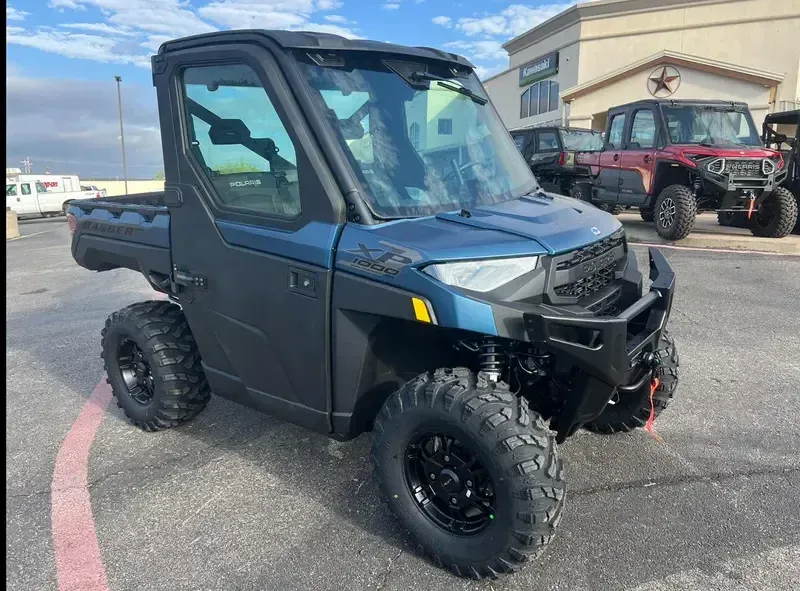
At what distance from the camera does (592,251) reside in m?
2.83

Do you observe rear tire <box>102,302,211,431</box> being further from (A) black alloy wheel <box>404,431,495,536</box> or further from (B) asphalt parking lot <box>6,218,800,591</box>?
(A) black alloy wheel <box>404,431,495,536</box>

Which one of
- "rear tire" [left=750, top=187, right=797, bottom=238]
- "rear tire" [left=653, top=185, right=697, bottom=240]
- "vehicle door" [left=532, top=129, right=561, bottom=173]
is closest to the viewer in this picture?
"rear tire" [left=653, top=185, right=697, bottom=240]

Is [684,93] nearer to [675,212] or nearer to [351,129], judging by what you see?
[675,212]

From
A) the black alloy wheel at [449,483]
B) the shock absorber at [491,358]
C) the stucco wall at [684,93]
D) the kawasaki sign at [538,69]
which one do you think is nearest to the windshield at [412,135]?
the shock absorber at [491,358]

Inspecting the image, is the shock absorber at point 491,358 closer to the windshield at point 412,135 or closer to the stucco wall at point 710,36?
the windshield at point 412,135

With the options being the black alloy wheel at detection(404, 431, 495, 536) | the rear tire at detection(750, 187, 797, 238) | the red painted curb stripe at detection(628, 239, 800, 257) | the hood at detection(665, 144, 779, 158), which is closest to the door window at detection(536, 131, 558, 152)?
the hood at detection(665, 144, 779, 158)

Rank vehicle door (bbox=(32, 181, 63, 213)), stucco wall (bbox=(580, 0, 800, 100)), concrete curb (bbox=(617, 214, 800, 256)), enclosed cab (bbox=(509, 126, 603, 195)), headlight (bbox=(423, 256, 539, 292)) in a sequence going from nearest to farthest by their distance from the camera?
headlight (bbox=(423, 256, 539, 292)) < concrete curb (bbox=(617, 214, 800, 256)) < enclosed cab (bbox=(509, 126, 603, 195)) < vehicle door (bbox=(32, 181, 63, 213)) < stucco wall (bbox=(580, 0, 800, 100))

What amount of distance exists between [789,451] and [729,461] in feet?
1.37

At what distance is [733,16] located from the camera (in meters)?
28.2

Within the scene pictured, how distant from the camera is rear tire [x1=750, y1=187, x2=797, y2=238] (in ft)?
35.1

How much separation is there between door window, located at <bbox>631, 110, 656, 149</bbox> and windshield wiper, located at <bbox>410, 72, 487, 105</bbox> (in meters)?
8.84

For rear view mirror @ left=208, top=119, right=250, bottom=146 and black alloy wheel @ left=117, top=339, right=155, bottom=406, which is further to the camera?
black alloy wheel @ left=117, top=339, right=155, bottom=406

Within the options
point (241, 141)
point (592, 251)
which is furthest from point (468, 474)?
point (241, 141)

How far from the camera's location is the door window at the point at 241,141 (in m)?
2.86
